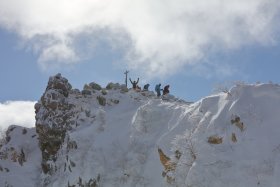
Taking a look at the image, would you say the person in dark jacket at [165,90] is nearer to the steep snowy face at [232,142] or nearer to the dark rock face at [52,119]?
the dark rock face at [52,119]

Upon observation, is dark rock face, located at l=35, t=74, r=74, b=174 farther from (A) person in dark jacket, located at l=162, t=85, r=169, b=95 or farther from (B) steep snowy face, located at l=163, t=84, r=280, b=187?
(B) steep snowy face, located at l=163, t=84, r=280, b=187

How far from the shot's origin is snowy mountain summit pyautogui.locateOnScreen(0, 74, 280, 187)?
1966 centimetres

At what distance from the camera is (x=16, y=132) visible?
39531mm

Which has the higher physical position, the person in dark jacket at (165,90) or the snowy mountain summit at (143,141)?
the person in dark jacket at (165,90)

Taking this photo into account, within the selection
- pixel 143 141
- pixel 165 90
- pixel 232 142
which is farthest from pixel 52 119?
pixel 232 142

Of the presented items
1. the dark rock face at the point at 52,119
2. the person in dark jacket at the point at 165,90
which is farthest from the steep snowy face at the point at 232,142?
the person in dark jacket at the point at 165,90

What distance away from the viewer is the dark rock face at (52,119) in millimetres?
33656

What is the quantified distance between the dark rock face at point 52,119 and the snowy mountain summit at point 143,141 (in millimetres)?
74

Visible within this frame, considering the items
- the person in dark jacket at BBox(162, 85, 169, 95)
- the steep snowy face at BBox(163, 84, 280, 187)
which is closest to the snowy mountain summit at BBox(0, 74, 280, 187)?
the steep snowy face at BBox(163, 84, 280, 187)

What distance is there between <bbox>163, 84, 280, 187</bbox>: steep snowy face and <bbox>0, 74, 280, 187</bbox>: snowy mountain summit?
0.04 metres

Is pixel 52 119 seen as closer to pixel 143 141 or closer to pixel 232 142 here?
pixel 143 141

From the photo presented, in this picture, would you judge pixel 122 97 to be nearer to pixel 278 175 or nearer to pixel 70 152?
pixel 70 152

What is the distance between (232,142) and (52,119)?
17.6 m

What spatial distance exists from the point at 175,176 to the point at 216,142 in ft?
7.63
